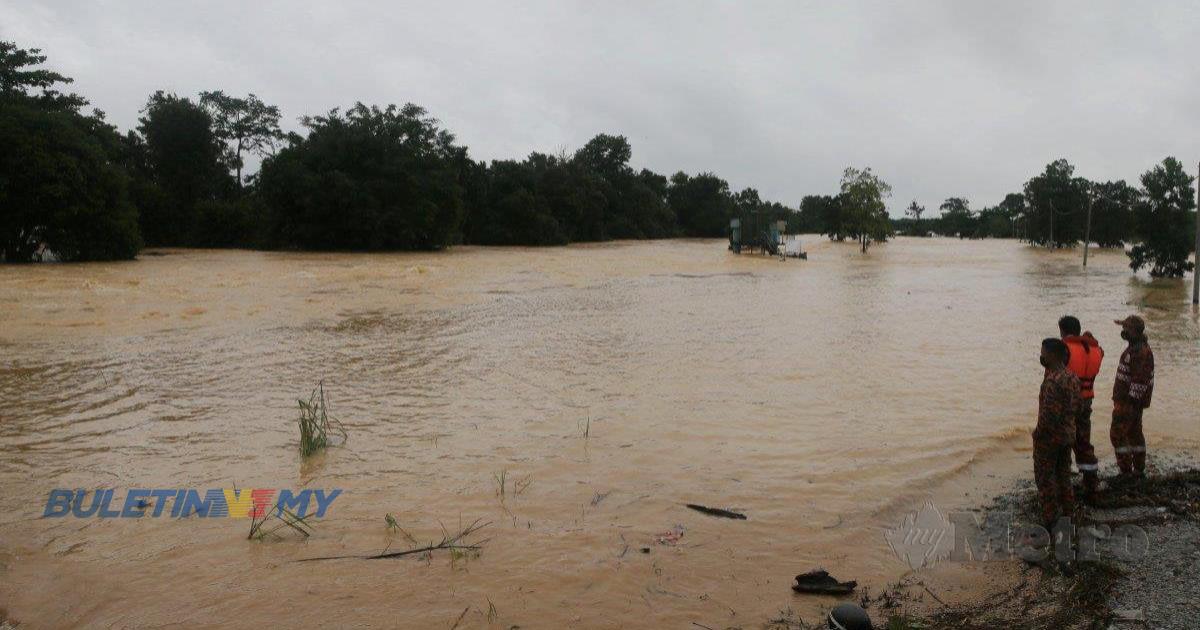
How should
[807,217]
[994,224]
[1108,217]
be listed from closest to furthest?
[1108,217] → [994,224] → [807,217]

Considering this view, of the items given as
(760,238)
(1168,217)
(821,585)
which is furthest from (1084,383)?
(760,238)

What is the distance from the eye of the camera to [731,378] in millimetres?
11664

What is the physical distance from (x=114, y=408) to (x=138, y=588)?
5.44 metres

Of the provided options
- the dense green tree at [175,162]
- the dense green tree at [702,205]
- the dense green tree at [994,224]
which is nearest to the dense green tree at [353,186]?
the dense green tree at [175,162]

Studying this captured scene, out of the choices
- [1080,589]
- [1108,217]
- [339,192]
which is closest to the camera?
[1080,589]

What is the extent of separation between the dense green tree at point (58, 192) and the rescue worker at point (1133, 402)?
33.5m

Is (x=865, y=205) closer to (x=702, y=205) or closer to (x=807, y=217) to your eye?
(x=702, y=205)

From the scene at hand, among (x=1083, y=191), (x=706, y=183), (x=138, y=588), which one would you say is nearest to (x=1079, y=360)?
(x=138, y=588)

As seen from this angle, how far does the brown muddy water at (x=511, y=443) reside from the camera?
480 cm

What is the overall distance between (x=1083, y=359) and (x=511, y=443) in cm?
521

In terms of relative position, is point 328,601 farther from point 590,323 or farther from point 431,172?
point 431,172

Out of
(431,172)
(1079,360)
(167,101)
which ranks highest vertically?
(167,101)

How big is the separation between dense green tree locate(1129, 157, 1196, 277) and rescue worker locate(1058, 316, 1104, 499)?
3193 cm

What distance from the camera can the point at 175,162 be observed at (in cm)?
4894
